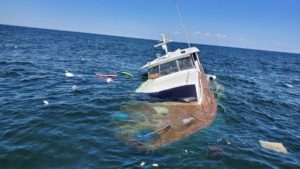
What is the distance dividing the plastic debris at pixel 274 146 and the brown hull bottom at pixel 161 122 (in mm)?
2608

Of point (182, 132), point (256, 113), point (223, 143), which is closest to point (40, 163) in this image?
point (182, 132)

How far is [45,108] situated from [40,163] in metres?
5.90

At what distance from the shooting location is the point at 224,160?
Result: 9.59 m

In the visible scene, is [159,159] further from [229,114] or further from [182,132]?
[229,114]

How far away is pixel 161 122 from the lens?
11.8 metres

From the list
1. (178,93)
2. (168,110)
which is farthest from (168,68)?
(168,110)

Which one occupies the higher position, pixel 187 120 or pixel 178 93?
pixel 178 93

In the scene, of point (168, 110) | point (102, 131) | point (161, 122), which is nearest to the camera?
point (102, 131)

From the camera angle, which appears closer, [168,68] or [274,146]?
[274,146]

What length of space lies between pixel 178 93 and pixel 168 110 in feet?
5.01

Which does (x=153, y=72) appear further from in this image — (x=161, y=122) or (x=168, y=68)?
(x=161, y=122)

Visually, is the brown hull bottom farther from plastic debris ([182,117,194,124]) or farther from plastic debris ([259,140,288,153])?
plastic debris ([259,140,288,153])

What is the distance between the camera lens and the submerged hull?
45.6ft

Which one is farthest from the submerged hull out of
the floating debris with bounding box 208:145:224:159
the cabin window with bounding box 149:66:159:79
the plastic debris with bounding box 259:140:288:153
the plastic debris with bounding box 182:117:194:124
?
the plastic debris with bounding box 259:140:288:153
